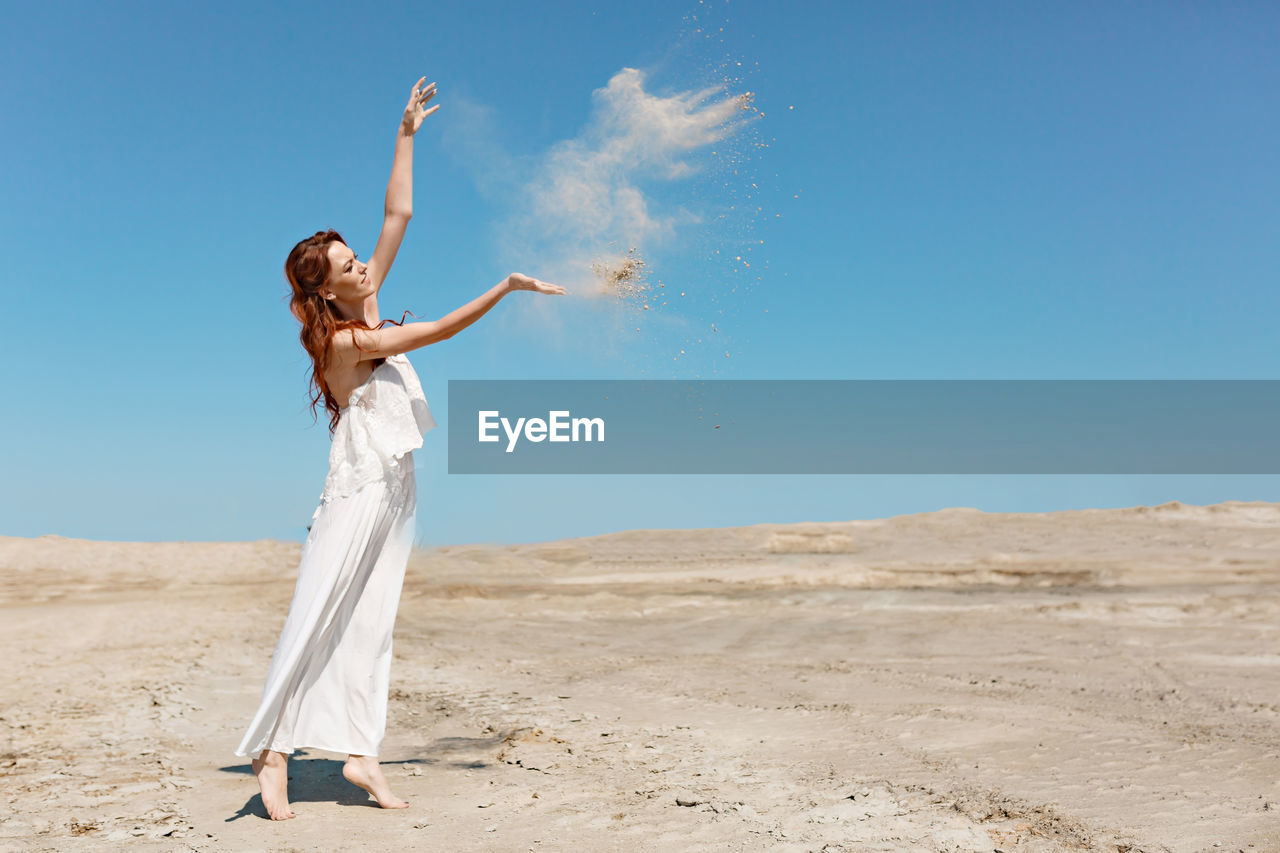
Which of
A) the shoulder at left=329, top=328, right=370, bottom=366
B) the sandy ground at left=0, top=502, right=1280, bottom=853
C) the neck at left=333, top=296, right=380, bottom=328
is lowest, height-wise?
the sandy ground at left=0, top=502, right=1280, bottom=853

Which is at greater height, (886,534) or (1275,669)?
(886,534)

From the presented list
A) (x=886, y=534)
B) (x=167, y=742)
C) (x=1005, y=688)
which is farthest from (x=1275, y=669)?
(x=886, y=534)

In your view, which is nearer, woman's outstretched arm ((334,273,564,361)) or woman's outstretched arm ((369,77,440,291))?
woman's outstretched arm ((334,273,564,361))

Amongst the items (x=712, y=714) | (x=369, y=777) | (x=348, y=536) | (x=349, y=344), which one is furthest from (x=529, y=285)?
(x=712, y=714)

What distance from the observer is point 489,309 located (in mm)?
3473

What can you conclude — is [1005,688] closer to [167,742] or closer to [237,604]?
[167,742]

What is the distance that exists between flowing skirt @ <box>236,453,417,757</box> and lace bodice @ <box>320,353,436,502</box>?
58mm

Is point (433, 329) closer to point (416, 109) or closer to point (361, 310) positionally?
point (361, 310)

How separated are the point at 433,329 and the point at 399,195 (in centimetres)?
77

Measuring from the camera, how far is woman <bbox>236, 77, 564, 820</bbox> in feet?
11.7

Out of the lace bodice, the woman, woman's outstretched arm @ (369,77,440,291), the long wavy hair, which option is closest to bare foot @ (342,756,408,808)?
the woman

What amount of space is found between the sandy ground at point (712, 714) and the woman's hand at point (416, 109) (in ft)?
9.60

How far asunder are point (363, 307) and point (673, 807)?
249 cm

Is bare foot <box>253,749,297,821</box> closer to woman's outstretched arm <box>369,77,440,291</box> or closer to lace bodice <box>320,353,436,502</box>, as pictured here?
lace bodice <box>320,353,436,502</box>
